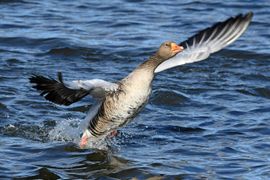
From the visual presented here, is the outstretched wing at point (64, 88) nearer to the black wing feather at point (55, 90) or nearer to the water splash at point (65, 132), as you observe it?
the black wing feather at point (55, 90)

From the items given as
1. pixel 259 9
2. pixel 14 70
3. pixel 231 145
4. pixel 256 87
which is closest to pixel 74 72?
pixel 14 70

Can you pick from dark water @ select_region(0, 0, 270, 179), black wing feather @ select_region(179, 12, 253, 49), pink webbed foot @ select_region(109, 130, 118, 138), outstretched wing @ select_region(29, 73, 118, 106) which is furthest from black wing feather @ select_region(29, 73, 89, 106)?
black wing feather @ select_region(179, 12, 253, 49)

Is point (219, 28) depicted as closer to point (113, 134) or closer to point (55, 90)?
point (113, 134)

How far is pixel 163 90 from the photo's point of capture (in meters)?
12.7

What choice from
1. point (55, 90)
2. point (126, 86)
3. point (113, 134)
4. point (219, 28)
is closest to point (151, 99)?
point (113, 134)

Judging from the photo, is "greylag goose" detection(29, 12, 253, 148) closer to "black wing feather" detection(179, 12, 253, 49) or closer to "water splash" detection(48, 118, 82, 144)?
"black wing feather" detection(179, 12, 253, 49)

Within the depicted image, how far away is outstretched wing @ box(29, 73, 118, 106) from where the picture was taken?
29.1 ft

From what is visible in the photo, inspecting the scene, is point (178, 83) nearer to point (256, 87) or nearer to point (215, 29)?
point (256, 87)

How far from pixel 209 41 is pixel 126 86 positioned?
1.59 metres

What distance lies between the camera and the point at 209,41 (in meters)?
10.6

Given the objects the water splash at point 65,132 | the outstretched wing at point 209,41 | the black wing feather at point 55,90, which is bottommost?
the water splash at point 65,132

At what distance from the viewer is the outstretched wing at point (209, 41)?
9992 mm

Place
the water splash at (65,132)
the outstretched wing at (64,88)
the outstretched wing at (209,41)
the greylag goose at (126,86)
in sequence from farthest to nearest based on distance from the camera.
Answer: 1. the water splash at (65,132)
2. the outstretched wing at (209,41)
3. the greylag goose at (126,86)
4. the outstretched wing at (64,88)

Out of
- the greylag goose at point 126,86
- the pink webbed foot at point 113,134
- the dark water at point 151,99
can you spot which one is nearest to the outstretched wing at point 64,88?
the greylag goose at point 126,86
